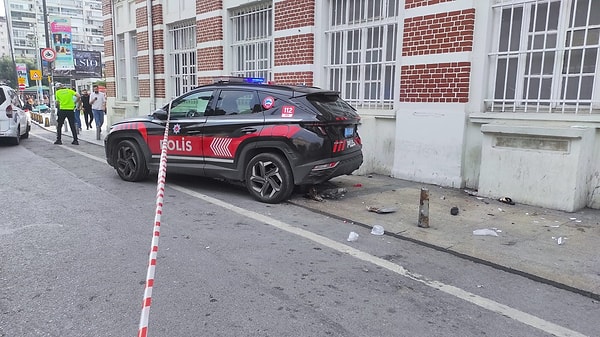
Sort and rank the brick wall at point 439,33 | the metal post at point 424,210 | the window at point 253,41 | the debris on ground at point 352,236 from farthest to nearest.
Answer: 1. the window at point 253,41
2. the brick wall at point 439,33
3. the metal post at point 424,210
4. the debris on ground at point 352,236

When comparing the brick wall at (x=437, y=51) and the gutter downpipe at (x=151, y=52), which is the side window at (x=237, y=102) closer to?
the brick wall at (x=437, y=51)

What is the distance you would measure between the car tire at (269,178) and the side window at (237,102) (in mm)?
740

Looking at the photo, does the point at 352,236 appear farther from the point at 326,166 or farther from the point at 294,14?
the point at 294,14

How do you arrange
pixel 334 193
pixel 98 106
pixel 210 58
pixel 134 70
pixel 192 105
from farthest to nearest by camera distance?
pixel 134 70
pixel 98 106
pixel 210 58
pixel 192 105
pixel 334 193

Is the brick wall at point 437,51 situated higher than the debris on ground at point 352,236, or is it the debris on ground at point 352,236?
the brick wall at point 437,51

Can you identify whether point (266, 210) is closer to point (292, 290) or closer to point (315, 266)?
point (315, 266)

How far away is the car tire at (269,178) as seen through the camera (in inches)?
250

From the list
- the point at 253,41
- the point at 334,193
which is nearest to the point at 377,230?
the point at 334,193

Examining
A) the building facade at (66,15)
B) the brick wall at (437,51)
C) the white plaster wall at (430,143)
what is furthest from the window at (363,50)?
the building facade at (66,15)

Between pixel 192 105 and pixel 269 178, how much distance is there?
1.90m

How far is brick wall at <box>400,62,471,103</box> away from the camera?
23.8ft

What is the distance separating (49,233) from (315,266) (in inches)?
120

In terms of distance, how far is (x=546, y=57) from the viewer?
6.54 metres

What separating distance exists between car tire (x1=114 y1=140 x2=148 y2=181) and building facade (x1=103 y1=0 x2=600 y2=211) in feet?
13.2
